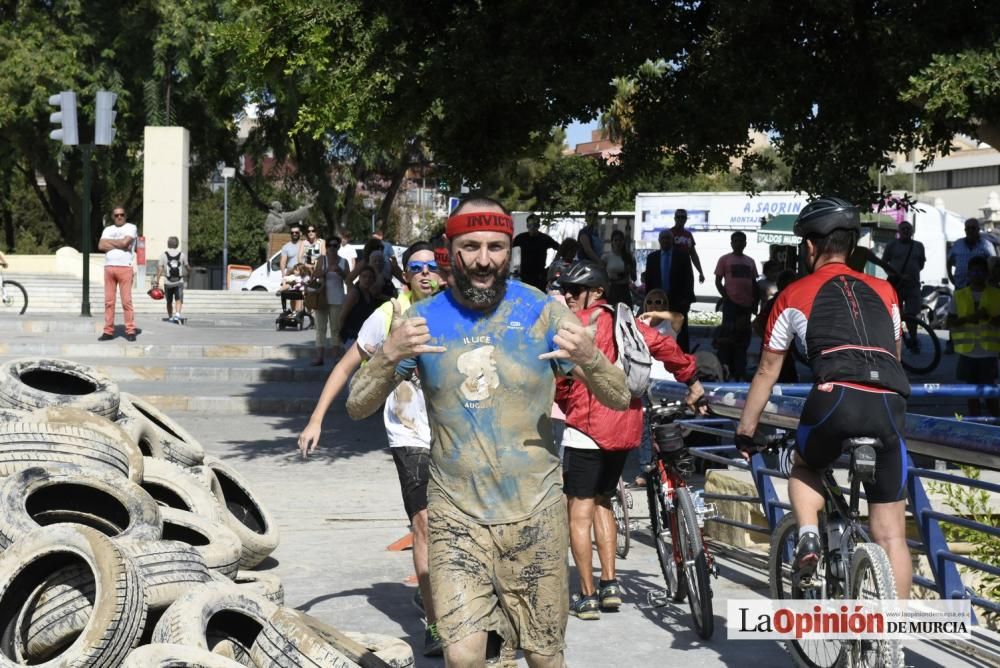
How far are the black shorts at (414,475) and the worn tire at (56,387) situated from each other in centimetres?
275

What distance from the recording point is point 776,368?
5.59m

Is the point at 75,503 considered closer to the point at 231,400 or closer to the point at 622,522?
the point at 622,522

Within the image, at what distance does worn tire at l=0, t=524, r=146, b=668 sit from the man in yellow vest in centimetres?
1098

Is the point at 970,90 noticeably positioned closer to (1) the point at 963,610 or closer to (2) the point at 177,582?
(1) the point at 963,610

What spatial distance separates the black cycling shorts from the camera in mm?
5254

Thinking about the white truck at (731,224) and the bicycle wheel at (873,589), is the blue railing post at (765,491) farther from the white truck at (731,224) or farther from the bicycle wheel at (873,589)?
the white truck at (731,224)

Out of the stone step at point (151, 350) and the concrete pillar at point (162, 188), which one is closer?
the stone step at point (151, 350)

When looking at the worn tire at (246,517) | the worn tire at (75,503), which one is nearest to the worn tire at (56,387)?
the worn tire at (246,517)

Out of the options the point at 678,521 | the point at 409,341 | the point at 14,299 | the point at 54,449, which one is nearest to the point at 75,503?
the point at 54,449

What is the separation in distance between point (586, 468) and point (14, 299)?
2316cm

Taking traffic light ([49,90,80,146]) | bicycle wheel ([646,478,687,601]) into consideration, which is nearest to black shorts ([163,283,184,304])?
traffic light ([49,90,80,146])

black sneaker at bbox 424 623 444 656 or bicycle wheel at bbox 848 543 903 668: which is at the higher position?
bicycle wheel at bbox 848 543 903 668

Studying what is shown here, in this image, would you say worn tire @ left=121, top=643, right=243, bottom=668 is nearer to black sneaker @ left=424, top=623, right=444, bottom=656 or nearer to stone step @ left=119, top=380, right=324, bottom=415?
black sneaker @ left=424, top=623, right=444, bottom=656

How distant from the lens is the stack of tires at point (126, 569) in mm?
5230
